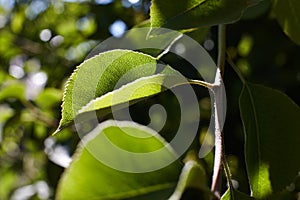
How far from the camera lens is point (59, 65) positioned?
1601 millimetres

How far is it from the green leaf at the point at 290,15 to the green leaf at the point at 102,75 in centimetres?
22

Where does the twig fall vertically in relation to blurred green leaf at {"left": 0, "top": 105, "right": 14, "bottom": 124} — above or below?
above

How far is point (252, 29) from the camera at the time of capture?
1282 mm

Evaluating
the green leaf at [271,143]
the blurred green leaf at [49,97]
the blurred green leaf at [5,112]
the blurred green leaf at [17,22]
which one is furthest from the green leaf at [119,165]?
the blurred green leaf at [17,22]

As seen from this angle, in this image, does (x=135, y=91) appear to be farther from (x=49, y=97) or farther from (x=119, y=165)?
(x=49, y=97)

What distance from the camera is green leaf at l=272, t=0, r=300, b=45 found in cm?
70

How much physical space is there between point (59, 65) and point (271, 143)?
108 cm

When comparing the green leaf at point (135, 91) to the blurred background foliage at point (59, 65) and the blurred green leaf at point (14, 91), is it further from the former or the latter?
the blurred green leaf at point (14, 91)

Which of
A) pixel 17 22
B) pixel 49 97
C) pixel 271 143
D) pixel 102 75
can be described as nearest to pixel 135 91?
pixel 102 75

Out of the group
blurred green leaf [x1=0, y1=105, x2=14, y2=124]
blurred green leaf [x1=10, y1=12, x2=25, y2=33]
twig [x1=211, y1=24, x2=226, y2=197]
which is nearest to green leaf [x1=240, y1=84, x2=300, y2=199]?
twig [x1=211, y1=24, x2=226, y2=197]

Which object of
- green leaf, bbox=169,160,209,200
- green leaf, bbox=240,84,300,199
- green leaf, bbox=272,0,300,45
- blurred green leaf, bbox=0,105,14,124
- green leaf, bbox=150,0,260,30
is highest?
green leaf, bbox=150,0,260,30

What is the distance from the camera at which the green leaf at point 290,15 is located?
0.70 meters

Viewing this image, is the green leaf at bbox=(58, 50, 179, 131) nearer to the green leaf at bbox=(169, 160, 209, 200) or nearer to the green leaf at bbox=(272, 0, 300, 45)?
the green leaf at bbox=(169, 160, 209, 200)

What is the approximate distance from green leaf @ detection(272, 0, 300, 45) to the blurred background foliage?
158 mm
